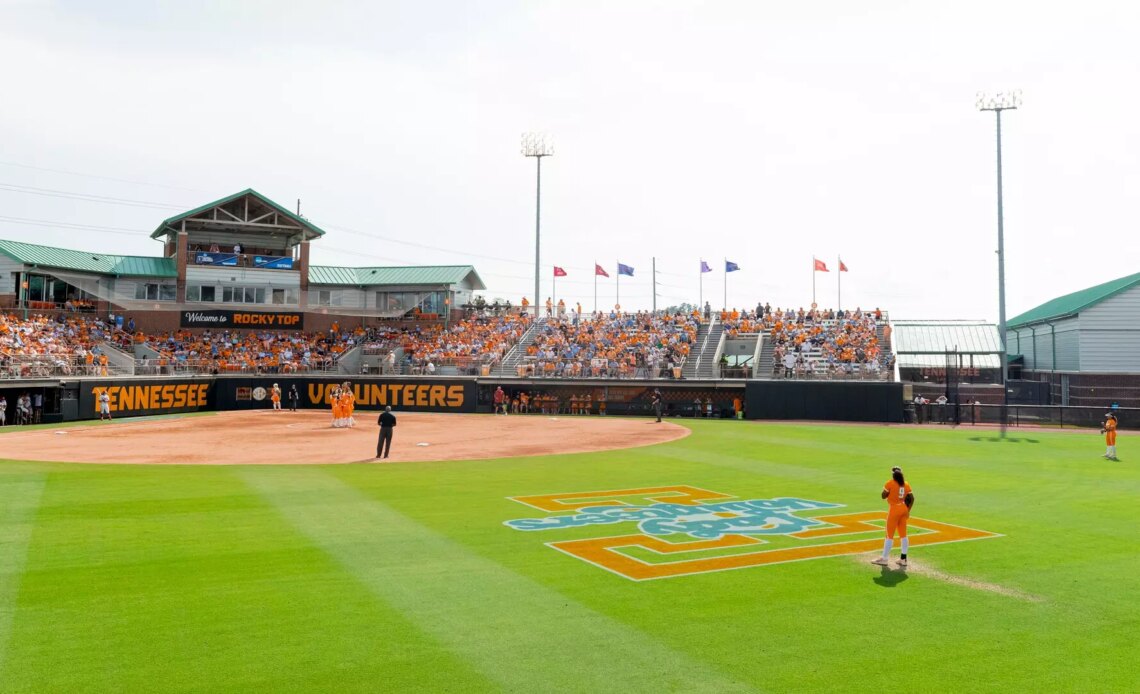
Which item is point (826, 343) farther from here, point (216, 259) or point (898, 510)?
point (216, 259)

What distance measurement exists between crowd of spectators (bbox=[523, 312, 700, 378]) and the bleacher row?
0.07m

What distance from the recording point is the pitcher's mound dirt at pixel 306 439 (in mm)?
27219

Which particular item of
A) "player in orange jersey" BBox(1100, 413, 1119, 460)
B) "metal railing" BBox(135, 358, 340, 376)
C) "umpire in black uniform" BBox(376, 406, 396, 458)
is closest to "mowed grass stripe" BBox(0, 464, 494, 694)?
"umpire in black uniform" BBox(376, 406, 396, 458)

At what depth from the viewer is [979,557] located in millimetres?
13477

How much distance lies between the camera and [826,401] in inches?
1783

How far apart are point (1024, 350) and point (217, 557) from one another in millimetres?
71473

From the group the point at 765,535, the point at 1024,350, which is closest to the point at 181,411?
the point at 765,535

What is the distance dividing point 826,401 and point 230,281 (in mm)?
44100

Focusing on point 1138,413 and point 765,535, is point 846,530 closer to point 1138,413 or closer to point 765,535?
point 765,535

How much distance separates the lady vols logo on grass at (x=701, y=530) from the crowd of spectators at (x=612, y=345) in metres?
31.0

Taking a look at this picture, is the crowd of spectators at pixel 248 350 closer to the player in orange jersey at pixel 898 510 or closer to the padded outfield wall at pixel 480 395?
the padded outfield wall at pixel 480 395

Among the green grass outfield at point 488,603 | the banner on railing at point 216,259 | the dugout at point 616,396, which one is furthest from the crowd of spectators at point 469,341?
the green grass outfield at point 488,603

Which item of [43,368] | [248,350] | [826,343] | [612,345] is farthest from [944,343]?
[43,368]

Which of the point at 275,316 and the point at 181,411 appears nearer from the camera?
the point at 181,411
